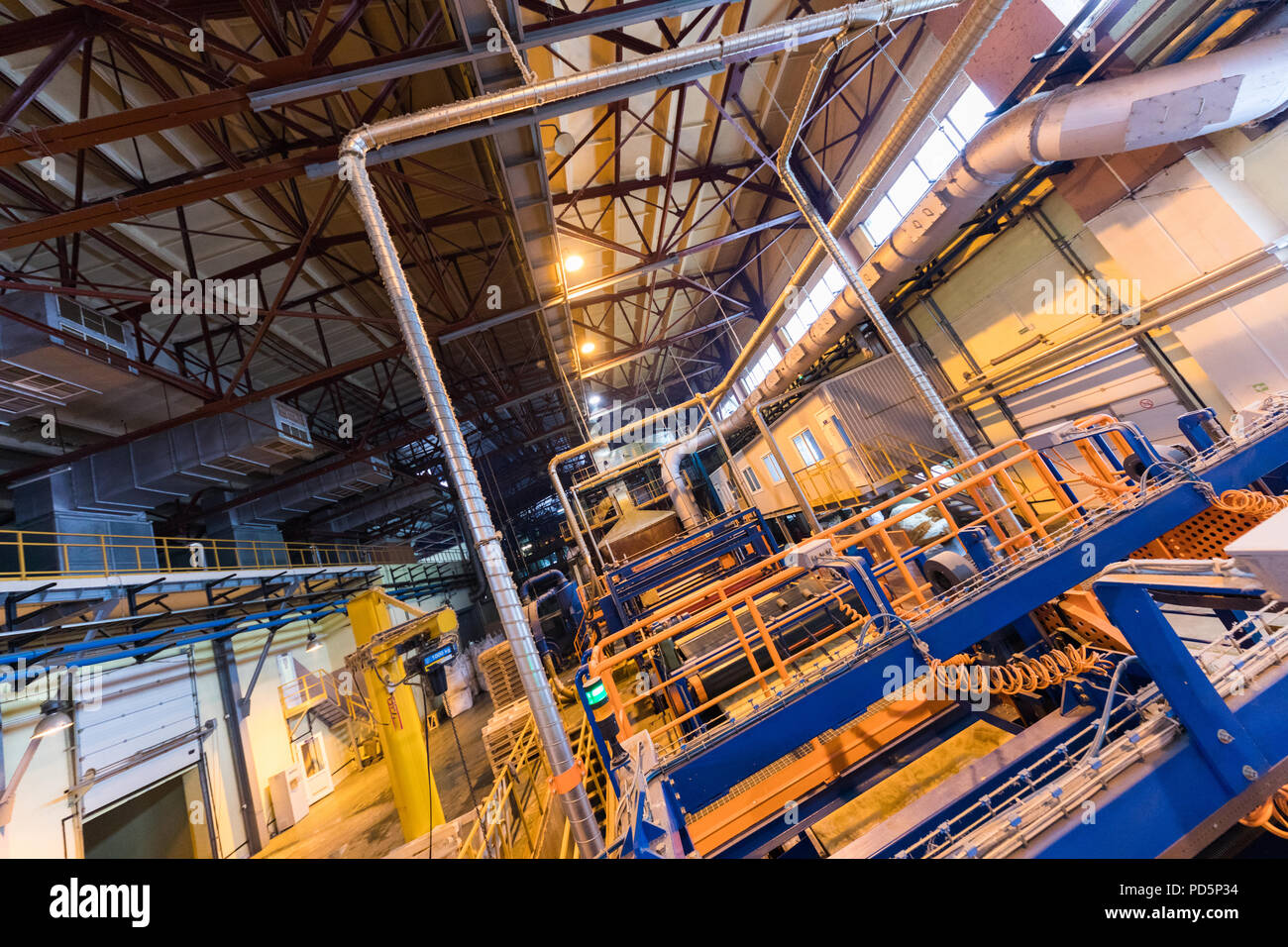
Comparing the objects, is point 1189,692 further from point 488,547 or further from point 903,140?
point 903,140

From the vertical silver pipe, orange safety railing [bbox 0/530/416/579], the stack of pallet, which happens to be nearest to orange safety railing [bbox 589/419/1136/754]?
the vertical silver pipe

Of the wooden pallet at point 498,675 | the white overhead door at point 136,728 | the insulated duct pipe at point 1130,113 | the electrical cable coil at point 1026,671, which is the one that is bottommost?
the electrical cable coil at point 1026,671

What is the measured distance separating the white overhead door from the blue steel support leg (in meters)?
16.9

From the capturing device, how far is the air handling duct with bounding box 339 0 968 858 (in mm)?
3553

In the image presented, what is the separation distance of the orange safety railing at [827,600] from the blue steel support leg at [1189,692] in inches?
64.6

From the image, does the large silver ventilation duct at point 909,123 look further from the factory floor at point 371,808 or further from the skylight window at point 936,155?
the factory floor at point 371,808

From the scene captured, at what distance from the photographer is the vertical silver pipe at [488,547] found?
3.53m

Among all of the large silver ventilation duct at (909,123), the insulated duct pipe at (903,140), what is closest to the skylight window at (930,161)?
the insulated duct pipe at (903,140)

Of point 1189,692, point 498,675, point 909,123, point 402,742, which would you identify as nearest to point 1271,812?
point 1189,692

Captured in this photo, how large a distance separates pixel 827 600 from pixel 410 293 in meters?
6.71

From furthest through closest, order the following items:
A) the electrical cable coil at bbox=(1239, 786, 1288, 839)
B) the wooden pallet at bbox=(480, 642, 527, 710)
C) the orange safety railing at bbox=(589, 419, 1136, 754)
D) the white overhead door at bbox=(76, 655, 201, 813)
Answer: the wooden pallet at bbox=(480, 642, 527, 710)
the white overhead door at bbox=(76, 655, 201, 813)
the orange safety railing at bbox=(589, 419, 1136, 754)
the electrical cable coil at bbox=(1239, 786, 1288, 839)

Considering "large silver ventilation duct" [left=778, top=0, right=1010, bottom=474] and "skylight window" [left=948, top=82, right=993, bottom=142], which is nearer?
"large silver ventilation duct" [left=778, top=0, right=1010, bottom=474]

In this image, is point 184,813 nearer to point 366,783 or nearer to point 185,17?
point 366,783

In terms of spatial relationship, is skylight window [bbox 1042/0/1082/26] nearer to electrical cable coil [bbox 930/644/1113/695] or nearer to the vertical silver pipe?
electrical cable coil [bbox 930/644/1113/695]
